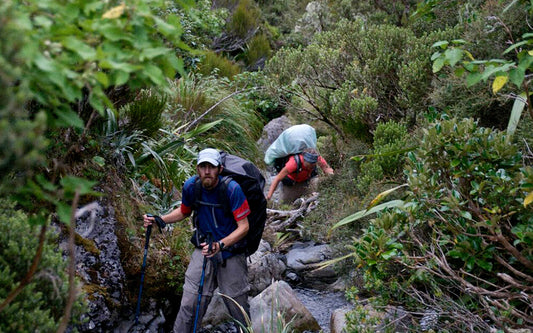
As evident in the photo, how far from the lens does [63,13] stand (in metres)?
1.92

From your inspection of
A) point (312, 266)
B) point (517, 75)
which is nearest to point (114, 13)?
point (517, 75)

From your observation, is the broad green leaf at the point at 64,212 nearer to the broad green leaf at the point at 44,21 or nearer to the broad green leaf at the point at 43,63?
the broad green leaf at the point at 43,63

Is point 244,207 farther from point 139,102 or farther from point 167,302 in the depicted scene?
point 139,102

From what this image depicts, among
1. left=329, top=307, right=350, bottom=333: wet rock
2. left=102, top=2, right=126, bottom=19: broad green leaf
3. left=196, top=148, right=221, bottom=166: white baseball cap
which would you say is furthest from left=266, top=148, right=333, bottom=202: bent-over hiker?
left=102, top=2, right=126, bottom=19: broad green leaf

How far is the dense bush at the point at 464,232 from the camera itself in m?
3.61

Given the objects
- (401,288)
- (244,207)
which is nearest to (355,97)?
(244,207)

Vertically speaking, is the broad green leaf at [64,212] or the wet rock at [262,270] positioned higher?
the broad green leaf at [64,212]

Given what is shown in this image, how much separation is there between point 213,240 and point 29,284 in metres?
2.41

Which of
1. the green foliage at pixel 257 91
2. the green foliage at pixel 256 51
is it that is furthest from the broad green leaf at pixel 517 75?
the green foliage at pixel 256 51

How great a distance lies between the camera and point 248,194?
16.5ft

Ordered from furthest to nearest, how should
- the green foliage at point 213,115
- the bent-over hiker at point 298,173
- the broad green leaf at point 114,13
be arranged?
the green foliage at point 213,115 → the bent-over hiker at point 298,173 → the broad green leaf at point 114,13

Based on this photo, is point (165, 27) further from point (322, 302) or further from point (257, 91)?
point (257, 91)

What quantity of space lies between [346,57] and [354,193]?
2.83 m


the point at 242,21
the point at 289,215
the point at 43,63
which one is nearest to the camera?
the point at 43,63
